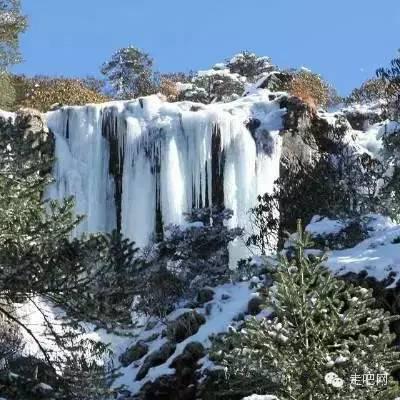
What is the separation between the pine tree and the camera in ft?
20.2

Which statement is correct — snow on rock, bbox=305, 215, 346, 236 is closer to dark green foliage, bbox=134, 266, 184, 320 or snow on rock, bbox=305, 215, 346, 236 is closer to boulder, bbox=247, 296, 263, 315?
dark green foliage, bbox=134, 266, 184, 320

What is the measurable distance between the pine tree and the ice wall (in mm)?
12732

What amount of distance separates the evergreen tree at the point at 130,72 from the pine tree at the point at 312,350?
3050cm

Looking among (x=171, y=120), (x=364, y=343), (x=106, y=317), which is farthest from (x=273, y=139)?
(x=364, y=343)

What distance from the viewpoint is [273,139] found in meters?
22.2

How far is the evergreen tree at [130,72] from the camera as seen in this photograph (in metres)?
36.3

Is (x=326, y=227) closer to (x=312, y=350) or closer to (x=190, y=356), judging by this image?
(x=190, y=356)

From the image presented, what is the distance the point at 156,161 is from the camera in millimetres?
21172

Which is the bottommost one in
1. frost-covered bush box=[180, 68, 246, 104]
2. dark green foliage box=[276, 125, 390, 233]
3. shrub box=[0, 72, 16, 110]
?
dark green foliage box=[276, 125, 390, 233]

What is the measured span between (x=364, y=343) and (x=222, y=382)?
3553 mm

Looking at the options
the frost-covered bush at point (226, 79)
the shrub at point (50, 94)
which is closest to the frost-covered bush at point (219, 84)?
the frost-covered bush at point (226, 79)

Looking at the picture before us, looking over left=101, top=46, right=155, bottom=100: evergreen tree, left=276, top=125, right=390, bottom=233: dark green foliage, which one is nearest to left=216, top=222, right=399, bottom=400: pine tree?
left=276, top=125, right=390, bottom=233: dark green foliage

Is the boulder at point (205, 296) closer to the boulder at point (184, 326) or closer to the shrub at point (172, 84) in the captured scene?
the boulder at point (184, 326)

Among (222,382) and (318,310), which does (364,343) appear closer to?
(318,310)
